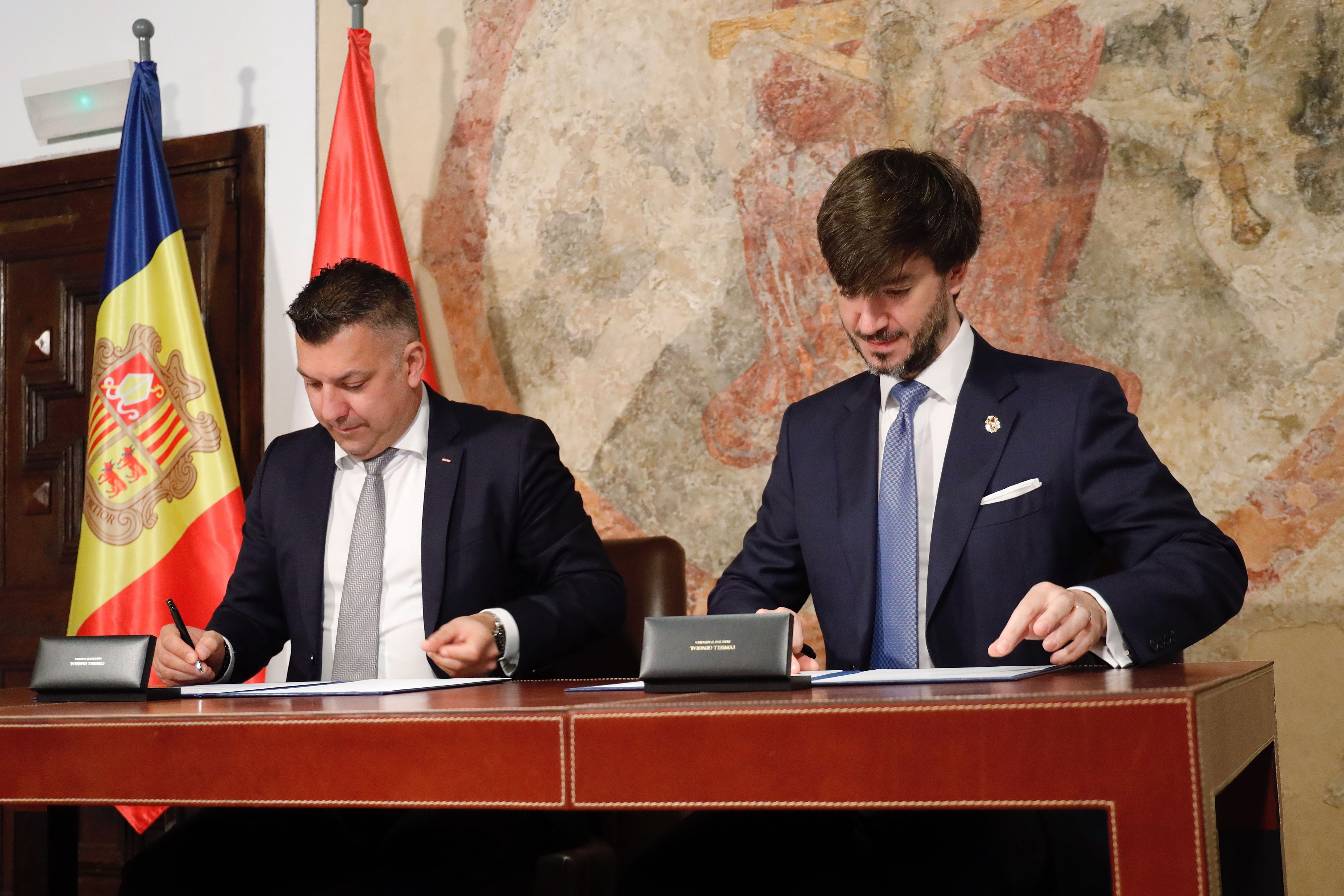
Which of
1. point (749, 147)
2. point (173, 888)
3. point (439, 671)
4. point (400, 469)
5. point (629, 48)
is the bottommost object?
point (173, 888)

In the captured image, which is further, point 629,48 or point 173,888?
point 629,48

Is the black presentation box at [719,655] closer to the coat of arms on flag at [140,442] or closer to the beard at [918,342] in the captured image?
the beard at [918,342]

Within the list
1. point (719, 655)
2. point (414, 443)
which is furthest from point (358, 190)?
point (719, 655)

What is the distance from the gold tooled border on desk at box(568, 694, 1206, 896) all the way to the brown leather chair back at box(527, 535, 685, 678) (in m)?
1.08

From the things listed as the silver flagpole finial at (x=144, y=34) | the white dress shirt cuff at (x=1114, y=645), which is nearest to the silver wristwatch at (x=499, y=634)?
the white dress shirt cuff at (x=1114, y=645)

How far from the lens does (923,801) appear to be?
1044 millimetres

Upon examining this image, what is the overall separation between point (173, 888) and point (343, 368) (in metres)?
0.99

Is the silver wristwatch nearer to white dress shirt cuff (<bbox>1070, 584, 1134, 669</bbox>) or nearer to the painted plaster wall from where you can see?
white dress shirt cuff (<bbox>1070, 584, 1134, 669</bbox>)

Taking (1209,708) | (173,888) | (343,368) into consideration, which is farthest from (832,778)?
(343,368)

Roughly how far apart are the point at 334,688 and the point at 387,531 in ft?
2.26

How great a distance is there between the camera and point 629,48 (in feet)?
10.9

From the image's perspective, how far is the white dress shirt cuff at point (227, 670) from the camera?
7.10 ft

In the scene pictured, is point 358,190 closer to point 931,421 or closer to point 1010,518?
point 931,421

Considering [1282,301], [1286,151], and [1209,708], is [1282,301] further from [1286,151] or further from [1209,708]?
[1209,708]
